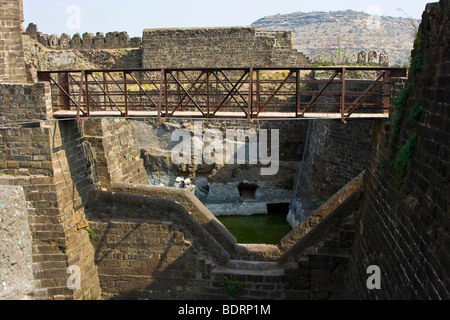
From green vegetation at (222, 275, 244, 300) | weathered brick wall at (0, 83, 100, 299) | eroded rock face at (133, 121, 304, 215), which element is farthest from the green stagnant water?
weathered brick wall at (0, 83, 100, 299)

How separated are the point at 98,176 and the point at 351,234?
5.62m

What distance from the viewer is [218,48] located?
814 inches

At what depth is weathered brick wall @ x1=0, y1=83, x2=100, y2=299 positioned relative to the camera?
8.25m

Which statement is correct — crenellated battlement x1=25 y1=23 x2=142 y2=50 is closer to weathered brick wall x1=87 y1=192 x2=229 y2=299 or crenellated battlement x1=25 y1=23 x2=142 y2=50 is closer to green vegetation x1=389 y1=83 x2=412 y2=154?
weathered brick wall x1=87 y1=192 x2=229 y2=299

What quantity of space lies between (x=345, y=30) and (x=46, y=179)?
102 metres

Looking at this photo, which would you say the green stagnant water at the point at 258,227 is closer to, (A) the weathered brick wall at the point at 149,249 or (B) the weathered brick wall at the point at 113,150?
(B) the weathered brick wall at the point at 113,150

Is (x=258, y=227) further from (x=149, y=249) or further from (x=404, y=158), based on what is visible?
(x=404, y=158)

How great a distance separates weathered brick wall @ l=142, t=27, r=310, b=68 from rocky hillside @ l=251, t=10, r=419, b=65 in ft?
213

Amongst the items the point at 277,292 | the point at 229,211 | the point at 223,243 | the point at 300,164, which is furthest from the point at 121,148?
the point at 300,164

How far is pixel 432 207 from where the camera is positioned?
4.88 m

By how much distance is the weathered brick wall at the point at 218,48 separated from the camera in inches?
795

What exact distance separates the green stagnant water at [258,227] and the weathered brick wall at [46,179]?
6.56m

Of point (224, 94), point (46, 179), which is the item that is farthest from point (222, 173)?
point (46, 179)

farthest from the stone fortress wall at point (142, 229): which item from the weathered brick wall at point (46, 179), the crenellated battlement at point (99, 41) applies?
the crenellated battlement at point (99, 41)
